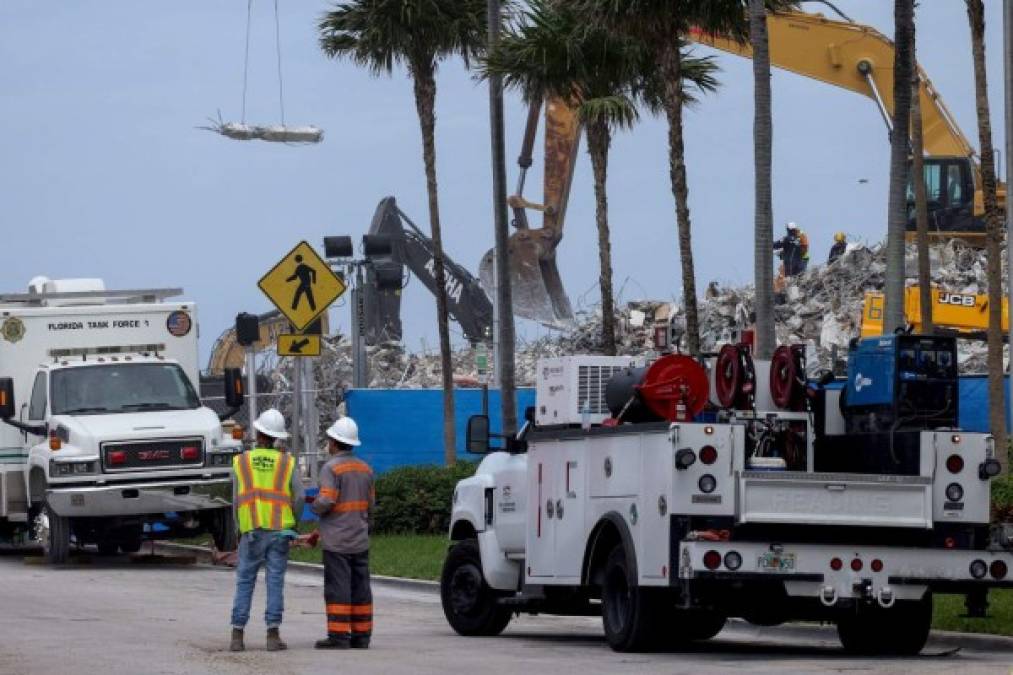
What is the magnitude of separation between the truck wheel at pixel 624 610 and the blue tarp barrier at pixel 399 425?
1801 cm

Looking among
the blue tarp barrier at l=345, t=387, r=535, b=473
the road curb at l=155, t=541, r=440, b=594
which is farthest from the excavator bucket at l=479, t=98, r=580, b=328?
the road curb at l=155, t=541, r=440, b=594

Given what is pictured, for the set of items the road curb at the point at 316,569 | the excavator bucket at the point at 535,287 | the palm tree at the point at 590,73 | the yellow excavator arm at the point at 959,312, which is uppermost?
the palm tree at the point at 590,73

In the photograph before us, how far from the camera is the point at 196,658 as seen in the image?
1579 centimetres

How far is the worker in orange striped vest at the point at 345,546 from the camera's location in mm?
16938

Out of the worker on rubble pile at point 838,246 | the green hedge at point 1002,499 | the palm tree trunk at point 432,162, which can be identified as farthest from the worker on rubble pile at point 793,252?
the green hedge at point 1002,499

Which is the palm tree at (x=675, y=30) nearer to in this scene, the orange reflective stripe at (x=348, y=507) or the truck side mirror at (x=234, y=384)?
the truck side mirror at (x=234, y=384)

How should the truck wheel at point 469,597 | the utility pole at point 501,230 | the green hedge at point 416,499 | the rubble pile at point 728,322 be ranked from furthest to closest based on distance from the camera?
1. the rubble pile at point 728,322
2. the utility pole at point 501,230
3. the green hedge at point 416,499
4. the truck wheel at point 469,597

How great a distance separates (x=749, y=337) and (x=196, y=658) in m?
5.01

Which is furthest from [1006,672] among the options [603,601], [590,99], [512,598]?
[590,99]

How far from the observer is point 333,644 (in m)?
17.0

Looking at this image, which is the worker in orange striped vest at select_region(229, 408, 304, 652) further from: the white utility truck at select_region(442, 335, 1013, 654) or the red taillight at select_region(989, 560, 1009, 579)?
the red taillight at select_region(989, 560, 1009, 579)

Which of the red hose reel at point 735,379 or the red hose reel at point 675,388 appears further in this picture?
the red hose reel at point 735,379

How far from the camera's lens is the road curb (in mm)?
24752

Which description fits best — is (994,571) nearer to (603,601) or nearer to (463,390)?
(603,601)
